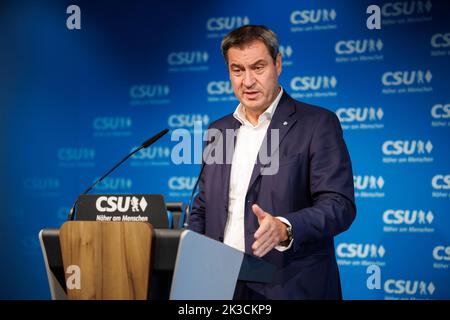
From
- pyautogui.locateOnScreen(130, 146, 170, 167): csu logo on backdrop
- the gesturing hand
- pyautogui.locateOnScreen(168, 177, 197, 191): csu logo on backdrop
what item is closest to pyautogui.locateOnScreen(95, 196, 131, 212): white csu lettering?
the gesturing hand

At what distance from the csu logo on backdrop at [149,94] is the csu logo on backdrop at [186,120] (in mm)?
181

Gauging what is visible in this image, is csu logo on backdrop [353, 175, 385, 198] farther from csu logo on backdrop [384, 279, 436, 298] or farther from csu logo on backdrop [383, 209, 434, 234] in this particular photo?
csu logo on backdrop [384, 279, 436, 298]

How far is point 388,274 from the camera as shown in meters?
3.99

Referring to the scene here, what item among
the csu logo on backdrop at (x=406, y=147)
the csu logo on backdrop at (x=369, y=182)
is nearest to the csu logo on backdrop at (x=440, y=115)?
the csu logo on backdrop at (x=406, y=147)

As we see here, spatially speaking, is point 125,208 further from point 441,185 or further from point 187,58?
point 187,58

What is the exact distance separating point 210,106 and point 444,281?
7.60ft

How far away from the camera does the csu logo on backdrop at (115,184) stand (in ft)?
15.3

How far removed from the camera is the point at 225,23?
4551 mm

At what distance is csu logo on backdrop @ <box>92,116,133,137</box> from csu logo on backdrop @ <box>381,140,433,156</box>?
7.33ft

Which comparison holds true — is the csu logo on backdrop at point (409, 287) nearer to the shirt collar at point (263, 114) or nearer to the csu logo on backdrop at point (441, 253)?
the csu logo on backdrop at point (441, 253)

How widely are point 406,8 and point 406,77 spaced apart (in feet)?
1.77

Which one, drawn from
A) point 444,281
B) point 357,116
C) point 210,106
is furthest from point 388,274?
point 210,106

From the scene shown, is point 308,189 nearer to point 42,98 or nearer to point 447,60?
point 447,60

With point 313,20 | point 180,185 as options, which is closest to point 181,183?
point 180,185
